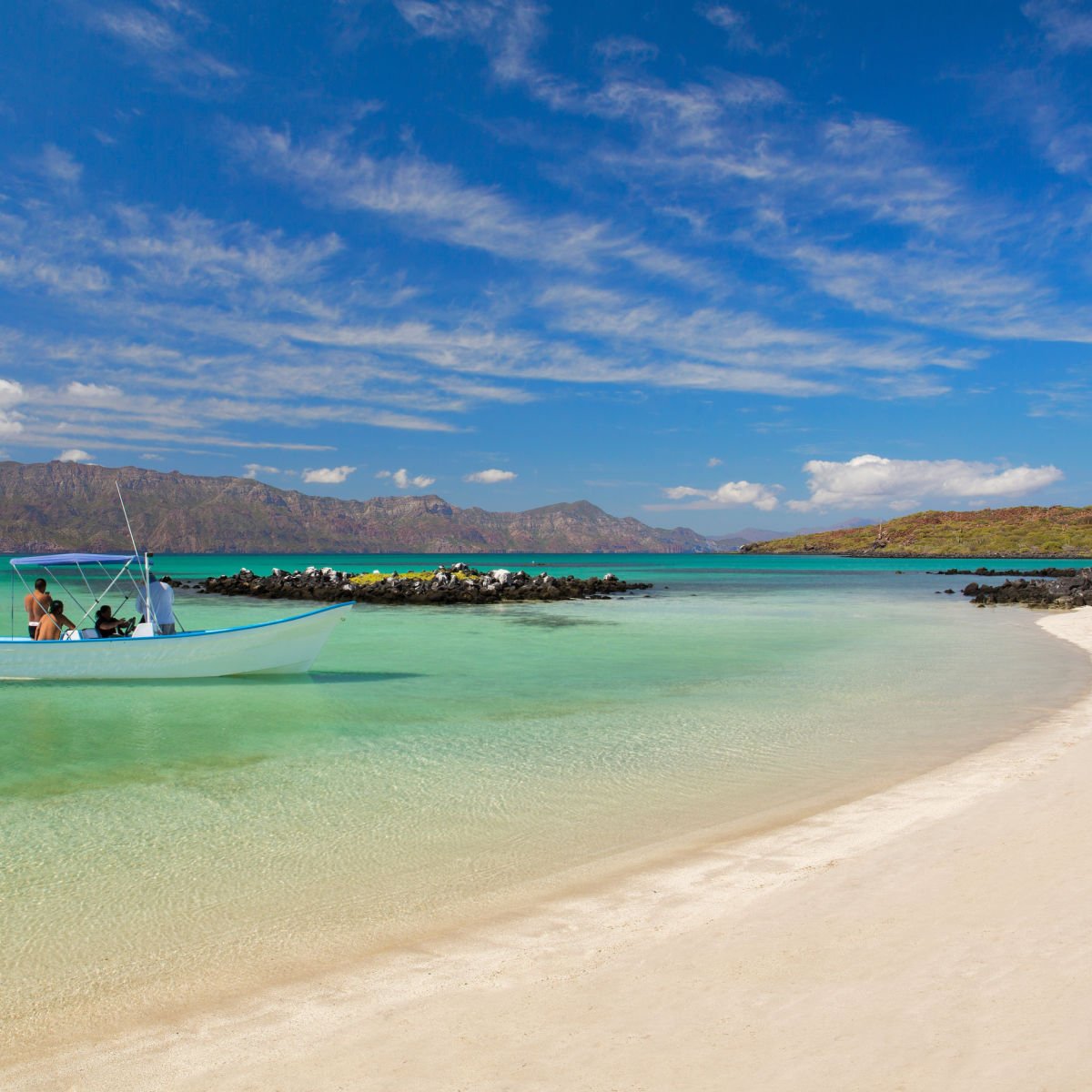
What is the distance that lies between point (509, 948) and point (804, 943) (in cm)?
193

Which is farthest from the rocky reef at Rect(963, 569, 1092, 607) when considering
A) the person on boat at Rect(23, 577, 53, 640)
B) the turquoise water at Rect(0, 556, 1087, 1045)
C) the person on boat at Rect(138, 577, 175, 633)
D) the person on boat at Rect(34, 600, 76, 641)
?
the person on boat at Rect(23, 577, 53, 640)

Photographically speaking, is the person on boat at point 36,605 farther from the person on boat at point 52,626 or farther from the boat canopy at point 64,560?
the boat canopy at point 64,560

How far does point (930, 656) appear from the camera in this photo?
23094 millimetres

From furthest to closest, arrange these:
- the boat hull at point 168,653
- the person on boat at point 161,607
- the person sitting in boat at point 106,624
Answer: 1. the person on boat at point 161,607
2. the person sitting in boat at point 106,624
3. the boat hull at point 168,653

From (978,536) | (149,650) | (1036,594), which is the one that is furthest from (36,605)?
(978,536)

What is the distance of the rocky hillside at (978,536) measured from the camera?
146 metres

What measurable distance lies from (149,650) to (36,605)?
11.6 ft

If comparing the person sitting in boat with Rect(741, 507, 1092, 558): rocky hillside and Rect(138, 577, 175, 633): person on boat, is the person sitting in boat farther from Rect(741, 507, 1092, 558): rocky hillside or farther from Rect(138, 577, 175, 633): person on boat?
Rect(741, 507, 1092, 558): rocky hillside

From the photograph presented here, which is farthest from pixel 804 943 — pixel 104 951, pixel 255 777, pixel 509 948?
pixel 255 777

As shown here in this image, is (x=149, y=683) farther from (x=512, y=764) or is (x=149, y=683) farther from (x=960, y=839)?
(x=960, y=839)

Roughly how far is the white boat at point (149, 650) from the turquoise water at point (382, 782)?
1.57ft

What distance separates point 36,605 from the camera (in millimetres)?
19047

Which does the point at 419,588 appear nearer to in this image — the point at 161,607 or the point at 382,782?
the point at 161,607

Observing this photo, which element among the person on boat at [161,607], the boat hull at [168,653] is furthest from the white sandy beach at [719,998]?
the person on boat at [161,607]
